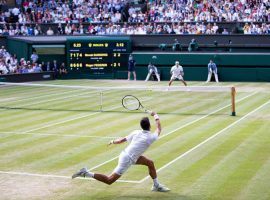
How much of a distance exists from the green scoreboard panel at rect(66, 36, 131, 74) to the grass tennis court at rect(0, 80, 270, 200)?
16948 millimetres

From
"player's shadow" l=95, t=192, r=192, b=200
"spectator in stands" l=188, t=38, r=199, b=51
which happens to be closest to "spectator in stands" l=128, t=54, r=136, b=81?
"spectator in stands" l=188, t=38, r=199, b=51

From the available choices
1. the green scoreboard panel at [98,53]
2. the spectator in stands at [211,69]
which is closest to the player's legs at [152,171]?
the spectator in stands at [211,69]

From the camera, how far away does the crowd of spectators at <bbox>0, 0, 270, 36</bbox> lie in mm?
50750

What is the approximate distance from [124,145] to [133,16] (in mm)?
36519

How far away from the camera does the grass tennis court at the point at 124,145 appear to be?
1341 cm

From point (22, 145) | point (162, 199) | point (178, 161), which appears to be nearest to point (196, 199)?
point (162, 199)

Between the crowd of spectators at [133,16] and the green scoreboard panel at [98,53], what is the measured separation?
2645 millimetres

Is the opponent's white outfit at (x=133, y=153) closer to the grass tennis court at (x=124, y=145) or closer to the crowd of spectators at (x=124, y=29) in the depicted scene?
the grass tennis court at (x=124, y=145)

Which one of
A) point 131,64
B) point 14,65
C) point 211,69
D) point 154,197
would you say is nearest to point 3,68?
point 14,65

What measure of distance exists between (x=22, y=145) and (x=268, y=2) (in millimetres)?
36631

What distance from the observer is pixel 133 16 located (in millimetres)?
54531

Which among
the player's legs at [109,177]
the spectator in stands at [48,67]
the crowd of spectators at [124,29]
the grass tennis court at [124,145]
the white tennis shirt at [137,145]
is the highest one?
the crowd of spectators at [124,29]

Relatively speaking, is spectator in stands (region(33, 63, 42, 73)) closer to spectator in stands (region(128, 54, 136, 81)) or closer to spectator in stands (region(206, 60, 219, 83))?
spectator in stands (region(128, 54, 136, 81))

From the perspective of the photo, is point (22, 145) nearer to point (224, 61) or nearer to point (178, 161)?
point (178, 161)
